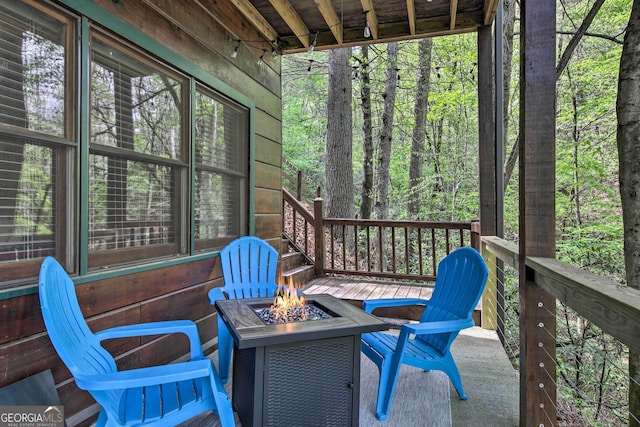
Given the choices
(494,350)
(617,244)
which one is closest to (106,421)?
(494,350)

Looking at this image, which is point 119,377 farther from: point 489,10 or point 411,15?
point 489,10

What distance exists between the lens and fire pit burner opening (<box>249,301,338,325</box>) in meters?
1.77

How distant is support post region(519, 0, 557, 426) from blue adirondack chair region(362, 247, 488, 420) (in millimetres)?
376

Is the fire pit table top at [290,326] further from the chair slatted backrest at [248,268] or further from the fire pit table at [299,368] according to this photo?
the chair slatted backrest at [248,268]

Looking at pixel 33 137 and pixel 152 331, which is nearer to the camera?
pixel 33 137

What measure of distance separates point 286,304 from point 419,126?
7.91 m

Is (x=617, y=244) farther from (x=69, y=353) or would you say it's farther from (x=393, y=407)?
(x=69, y=353)

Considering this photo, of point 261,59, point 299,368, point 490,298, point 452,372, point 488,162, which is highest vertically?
point 261,59

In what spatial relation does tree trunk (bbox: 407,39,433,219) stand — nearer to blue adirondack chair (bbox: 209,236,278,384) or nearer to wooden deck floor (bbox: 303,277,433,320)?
wooden deck floor (bbox: 303,277,433,320)

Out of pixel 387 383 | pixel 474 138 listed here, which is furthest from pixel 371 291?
pixel 474 138

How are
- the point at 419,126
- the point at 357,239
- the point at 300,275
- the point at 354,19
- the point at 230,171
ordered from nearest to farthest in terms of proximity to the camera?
the point at 230,171
the point at 354,19
the point at 300,275
the point at 357,239
the point at 419,126

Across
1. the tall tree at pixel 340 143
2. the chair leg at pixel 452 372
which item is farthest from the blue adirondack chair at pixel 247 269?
the tall tree at pixel 340 143

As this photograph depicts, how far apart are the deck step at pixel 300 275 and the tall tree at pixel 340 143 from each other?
239 cm

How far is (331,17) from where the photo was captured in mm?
3215
